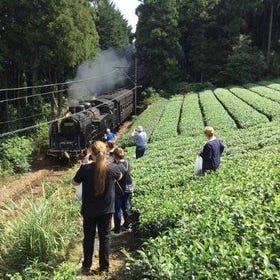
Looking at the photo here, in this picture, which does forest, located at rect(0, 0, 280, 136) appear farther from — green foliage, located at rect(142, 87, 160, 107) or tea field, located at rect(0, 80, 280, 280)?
tea field, located at rect(0, 80, 280, 280)

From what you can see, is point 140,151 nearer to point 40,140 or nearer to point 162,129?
point 162,129

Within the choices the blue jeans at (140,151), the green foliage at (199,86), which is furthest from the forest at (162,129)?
the blue jeans at (140,151)

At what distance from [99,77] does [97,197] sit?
44.8 m

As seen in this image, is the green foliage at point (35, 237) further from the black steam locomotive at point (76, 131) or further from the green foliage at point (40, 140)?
the green foliage at point (40, 140)

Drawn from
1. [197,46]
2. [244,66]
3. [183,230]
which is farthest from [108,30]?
[183,230]

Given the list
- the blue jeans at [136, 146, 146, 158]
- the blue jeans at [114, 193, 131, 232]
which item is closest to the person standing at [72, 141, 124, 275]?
the blue jeans at [114, 193, 131, 232]

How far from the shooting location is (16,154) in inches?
1089

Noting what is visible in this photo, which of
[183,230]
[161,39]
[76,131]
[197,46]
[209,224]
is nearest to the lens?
[209,224]

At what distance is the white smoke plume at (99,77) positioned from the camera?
47906 mm

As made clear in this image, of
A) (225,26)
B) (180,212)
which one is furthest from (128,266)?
(225,26)

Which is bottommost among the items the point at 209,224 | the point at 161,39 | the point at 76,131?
the point at 76,131

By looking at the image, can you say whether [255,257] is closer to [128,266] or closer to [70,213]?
[128,266]

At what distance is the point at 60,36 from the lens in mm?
32812

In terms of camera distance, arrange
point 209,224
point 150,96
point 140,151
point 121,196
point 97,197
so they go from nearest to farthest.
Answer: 1. point 209,224
2. point 97,197
3. point 121,196
4. point 140,151
5. point 150,96
